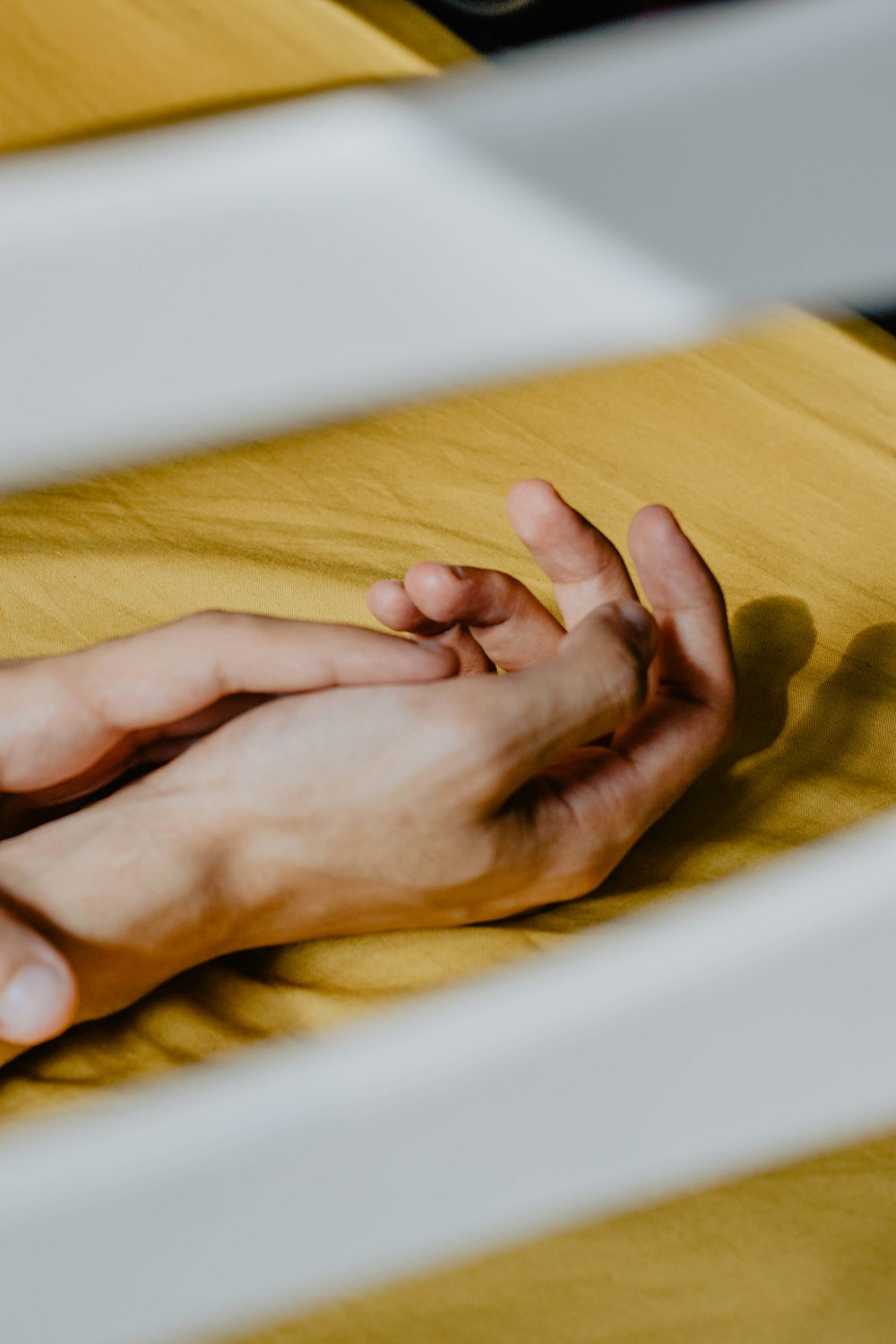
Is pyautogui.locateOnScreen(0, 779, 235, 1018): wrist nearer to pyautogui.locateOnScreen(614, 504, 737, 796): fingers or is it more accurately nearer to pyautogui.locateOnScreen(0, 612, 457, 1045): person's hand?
pyautogui.locateOnScreen(0, 612, 457, 1045): person's hand

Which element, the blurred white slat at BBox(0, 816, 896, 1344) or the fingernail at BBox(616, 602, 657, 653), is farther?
the fingernail at BBox(616, 602, 657, 653)

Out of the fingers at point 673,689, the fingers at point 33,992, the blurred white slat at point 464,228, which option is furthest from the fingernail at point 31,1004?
the blurred white slat at point 464,228

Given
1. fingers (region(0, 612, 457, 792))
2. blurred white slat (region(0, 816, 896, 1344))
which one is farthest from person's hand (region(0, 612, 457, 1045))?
blurred white slat (region(0, 816, 896, 1344))

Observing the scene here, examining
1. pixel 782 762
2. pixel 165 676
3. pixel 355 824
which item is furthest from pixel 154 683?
pixel 782 762

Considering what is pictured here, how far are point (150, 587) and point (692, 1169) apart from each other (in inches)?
24.7

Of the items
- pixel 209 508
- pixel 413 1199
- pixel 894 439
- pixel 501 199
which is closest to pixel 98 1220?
pixel 413 1199

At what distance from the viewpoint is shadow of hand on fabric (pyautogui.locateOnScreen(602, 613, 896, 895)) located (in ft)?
2.27

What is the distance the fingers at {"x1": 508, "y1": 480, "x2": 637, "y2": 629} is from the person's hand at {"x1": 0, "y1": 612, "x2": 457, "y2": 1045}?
0.13 metres

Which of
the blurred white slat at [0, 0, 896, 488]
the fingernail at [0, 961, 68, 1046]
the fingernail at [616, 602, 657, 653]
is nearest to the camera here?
the blurred white slat at [0, 0, 896, 488]

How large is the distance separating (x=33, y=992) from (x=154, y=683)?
0.17 meters

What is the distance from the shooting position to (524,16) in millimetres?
1882

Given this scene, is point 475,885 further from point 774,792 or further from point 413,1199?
point 413,1199

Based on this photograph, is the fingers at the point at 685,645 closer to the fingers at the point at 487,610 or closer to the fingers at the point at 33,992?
the fingers at the point at 487,610

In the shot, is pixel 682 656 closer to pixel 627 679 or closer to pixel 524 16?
pixel 627 679
